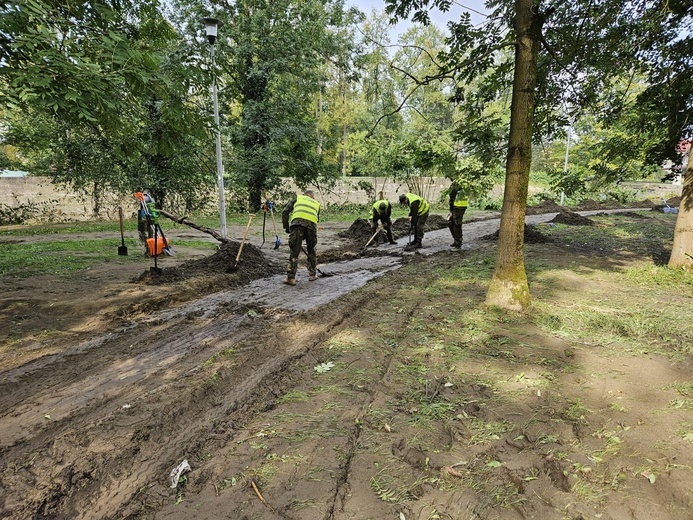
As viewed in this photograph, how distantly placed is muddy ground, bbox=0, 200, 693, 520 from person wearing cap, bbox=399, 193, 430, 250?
6533mm

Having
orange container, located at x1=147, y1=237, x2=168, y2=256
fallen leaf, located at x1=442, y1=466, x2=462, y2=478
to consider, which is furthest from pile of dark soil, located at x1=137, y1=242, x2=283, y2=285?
fallen leaf, located at x1=442, y1=466, x2=462, y2=478

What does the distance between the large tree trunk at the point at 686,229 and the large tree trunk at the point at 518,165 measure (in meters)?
5.07

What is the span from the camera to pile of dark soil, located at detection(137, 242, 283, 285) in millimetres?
7430

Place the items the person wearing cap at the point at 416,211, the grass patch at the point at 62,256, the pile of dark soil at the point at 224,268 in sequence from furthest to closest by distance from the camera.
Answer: the person wearing cap at the point at 416,211
the grass patch at the point at 62,256
the pile of dark soil at the point at 224,268

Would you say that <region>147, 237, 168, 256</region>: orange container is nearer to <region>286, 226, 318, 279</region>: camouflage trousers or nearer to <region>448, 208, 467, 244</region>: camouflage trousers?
<region>286, 226, 318, 279</region>: camouflage trousers

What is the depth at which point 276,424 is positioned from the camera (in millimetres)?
3115

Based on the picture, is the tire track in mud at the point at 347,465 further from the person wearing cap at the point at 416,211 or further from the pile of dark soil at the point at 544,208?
the pile of dark soil at the point at 544,208

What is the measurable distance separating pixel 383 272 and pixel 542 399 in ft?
19.4

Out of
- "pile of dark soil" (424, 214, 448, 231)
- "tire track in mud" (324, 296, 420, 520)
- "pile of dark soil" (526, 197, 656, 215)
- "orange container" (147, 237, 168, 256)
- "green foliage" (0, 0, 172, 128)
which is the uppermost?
"green foliage" (0, 0, 172, 128)

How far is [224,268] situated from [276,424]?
576 cm

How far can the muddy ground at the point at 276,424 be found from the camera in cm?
238

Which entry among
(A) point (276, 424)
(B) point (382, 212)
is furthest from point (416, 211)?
(A) point (276, 424)

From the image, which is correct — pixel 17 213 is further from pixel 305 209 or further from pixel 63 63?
pixel 63 63

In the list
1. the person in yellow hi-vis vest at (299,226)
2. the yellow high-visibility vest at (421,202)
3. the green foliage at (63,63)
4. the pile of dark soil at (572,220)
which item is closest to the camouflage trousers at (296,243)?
the person in yellow hi-vis vest at (299,226)
